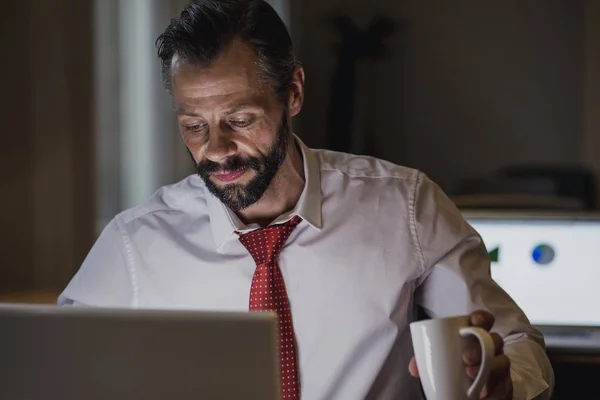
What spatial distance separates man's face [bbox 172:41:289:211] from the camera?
4.71 ft

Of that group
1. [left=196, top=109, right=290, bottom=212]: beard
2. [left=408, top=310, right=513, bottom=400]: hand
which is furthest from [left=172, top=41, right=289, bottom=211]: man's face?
[left=408, top=310, right=513, bottom=400]: hand

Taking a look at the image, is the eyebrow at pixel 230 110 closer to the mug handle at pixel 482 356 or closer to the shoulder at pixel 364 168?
the shoulder at pixel 364 168

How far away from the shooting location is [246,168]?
4.80ft

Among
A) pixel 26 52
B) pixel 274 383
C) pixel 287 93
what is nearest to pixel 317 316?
pixel 287 93

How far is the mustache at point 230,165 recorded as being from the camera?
144 cm

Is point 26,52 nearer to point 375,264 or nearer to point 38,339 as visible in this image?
point 375,264

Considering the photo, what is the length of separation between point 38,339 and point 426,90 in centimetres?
275

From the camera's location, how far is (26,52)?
2748 millimetres

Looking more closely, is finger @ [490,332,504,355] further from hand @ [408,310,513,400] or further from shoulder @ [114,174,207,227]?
shoulder @ [114,174,207,227]

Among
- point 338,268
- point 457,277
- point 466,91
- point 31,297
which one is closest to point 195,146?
point 338,268

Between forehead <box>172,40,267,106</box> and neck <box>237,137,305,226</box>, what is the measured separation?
0.53 feet

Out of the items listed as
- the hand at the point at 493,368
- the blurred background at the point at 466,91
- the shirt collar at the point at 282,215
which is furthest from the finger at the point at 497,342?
the blurred background at the point at 466,91

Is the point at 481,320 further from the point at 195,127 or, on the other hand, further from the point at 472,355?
the point at 195,127

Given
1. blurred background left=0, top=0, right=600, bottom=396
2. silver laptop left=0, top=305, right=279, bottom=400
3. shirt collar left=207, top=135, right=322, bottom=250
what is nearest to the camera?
silver laptop left=0, top=305, right=279, bottom=400
